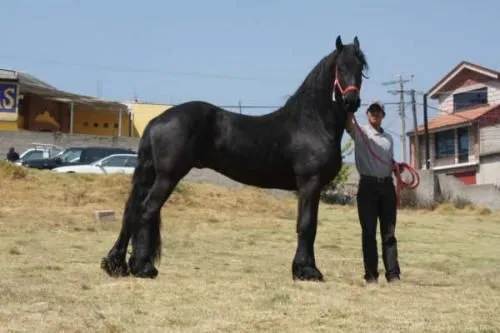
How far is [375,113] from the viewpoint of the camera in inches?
386

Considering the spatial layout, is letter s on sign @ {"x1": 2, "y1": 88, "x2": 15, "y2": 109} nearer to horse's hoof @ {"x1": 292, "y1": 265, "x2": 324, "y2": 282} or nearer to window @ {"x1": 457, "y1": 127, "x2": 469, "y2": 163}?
A: window @ {"x1": 457, "y1": 127, "x2": 469, "y2": 163}

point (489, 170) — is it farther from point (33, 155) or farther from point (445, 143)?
point (33, 155)

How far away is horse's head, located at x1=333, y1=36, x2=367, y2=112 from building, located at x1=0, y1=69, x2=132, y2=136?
120ft

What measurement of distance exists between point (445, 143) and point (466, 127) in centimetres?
273

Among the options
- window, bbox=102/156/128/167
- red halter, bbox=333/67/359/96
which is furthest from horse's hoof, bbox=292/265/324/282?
window, bbox=102/156/128/167

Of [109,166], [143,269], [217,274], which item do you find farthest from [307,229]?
[109,166]

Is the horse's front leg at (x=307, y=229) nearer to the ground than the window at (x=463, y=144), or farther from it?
nearer to the ground

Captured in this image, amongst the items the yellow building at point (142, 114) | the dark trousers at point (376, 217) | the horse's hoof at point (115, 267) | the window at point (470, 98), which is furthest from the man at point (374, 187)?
the window at point (470, 98)

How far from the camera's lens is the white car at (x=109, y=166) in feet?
95.1

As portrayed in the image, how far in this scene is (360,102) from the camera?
30.9 ft

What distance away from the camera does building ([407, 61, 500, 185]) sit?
5409 cm

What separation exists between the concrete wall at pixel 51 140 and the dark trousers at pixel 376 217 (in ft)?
107

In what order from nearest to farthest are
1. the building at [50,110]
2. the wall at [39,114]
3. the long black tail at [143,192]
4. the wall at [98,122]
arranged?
1. the long black tail at [143,192]
2. the building at [50,110]
3. the wall at [39,114]
4. the wall at [98,122]

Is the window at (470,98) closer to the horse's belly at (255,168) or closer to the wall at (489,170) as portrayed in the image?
the wall at (489,170)
